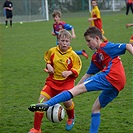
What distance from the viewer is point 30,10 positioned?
34938 millimetres

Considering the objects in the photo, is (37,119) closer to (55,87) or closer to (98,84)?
(55,87)

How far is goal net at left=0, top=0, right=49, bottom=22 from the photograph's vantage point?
113ft

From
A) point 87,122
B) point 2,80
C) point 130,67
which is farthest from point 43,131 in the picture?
point 130,67

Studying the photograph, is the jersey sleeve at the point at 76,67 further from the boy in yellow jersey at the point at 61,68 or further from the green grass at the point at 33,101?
the green grass at the point at 33,101

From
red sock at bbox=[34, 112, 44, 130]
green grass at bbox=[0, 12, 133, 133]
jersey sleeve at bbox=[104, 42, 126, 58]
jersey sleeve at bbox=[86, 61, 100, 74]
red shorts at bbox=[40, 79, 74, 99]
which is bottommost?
green grass at bbox=[0, 12, 133, 133]

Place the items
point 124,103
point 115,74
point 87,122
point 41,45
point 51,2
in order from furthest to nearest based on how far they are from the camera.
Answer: point 51,2 < point 41,45 < point 124,103 < point 87,122 < point 115,74

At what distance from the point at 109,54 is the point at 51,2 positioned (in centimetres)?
3634

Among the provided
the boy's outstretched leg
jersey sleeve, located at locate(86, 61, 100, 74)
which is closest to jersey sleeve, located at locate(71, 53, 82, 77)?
jersey sleeve, located at locate(86, 61, 100, 74)

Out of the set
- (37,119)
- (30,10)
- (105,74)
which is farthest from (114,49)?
(30,10)

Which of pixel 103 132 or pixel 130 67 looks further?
pixel 130 67

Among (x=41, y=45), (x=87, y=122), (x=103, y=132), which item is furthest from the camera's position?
(x=41, y=45)

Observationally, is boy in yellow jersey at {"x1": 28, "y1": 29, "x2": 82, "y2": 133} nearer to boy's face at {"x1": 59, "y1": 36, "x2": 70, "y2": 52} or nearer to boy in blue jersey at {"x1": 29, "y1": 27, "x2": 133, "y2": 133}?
boy's face at {"x1": 59, "y1": 36, "x2": 70, "y2": 52}

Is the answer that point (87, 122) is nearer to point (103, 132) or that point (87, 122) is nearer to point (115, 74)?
point (103, 132)

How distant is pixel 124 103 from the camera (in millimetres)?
7535
